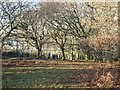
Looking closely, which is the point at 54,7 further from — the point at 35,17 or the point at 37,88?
the point at 37,88

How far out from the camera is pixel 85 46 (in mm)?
26562

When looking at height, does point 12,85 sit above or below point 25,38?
below

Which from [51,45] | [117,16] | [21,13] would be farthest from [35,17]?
[117,16]

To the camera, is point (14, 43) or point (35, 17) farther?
point (14, 43)

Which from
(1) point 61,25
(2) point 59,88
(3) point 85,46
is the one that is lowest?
(2) point 59,88

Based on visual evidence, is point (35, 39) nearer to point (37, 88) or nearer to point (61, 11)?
point (61, 11)

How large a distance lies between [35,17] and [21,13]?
2237mm

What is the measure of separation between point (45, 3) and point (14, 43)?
701 centimetres

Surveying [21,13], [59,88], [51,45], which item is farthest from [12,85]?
[51,45]

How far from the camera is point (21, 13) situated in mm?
25109

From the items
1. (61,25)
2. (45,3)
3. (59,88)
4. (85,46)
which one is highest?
(45,3)

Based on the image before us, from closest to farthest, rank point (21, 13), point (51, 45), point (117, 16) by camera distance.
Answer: point (117, 16) < point (21, 13) < point (51, 45)

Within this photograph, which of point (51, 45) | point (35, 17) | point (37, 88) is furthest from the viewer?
point (51, 45)

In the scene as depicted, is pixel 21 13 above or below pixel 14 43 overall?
above
